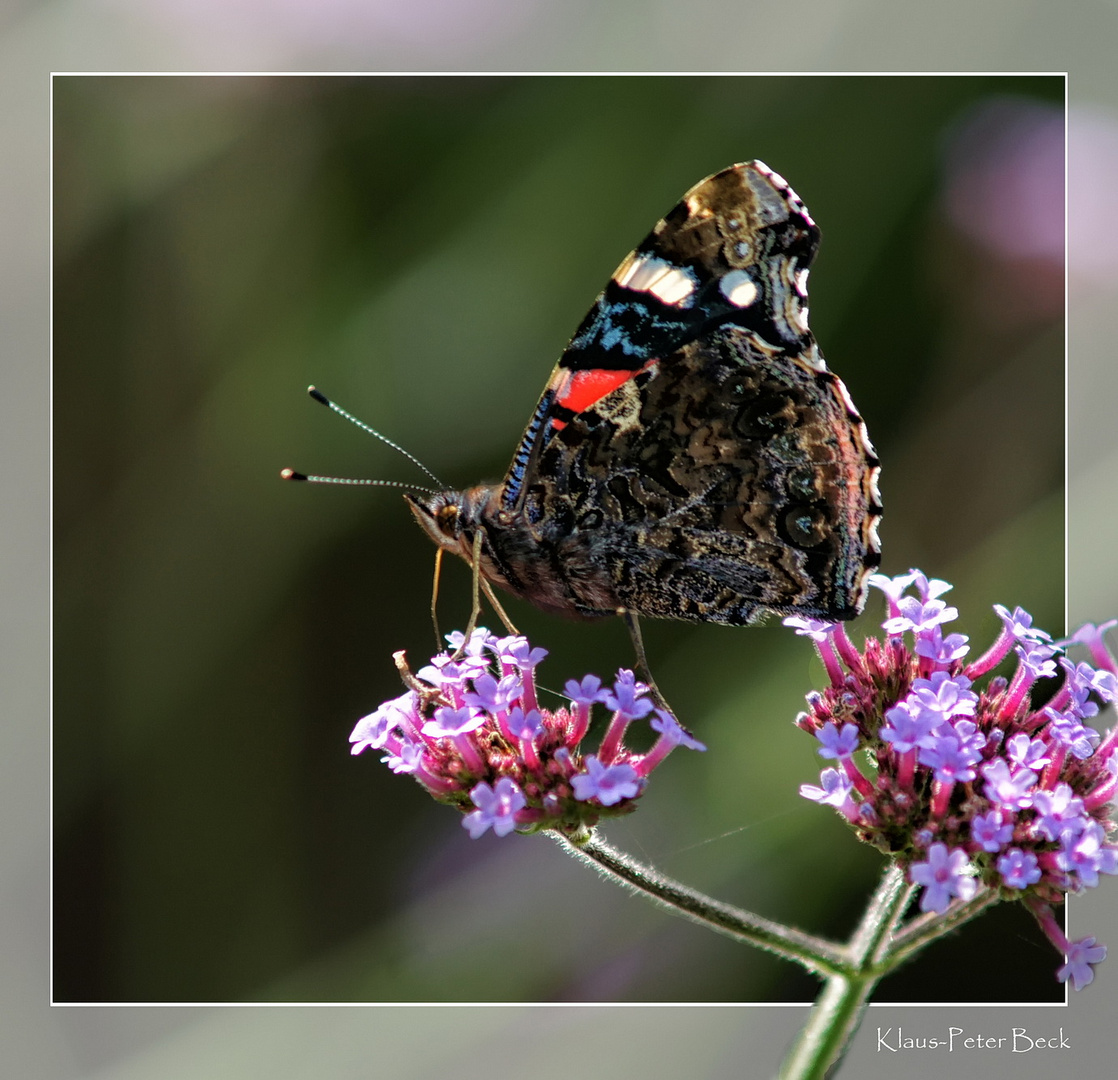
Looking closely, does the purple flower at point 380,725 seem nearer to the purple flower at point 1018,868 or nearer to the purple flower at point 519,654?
the purple flower at point 519,654

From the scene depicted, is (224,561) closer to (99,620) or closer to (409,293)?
(99,620)

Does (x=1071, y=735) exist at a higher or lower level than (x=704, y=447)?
lower

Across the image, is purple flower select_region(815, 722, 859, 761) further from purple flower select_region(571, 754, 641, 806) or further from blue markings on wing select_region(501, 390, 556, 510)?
blue markings on wing select_region(501, 390, 556, 510)

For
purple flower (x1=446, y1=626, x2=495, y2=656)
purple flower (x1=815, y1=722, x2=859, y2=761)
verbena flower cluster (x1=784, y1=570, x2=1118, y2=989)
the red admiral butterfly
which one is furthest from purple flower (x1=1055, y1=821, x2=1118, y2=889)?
purple flower (x1=446, y1=626, x2=495, y2=656)

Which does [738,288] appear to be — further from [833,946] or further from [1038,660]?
[833,946]

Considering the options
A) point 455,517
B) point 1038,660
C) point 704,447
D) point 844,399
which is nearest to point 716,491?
point 704,447

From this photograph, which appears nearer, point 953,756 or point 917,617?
point 953,756
